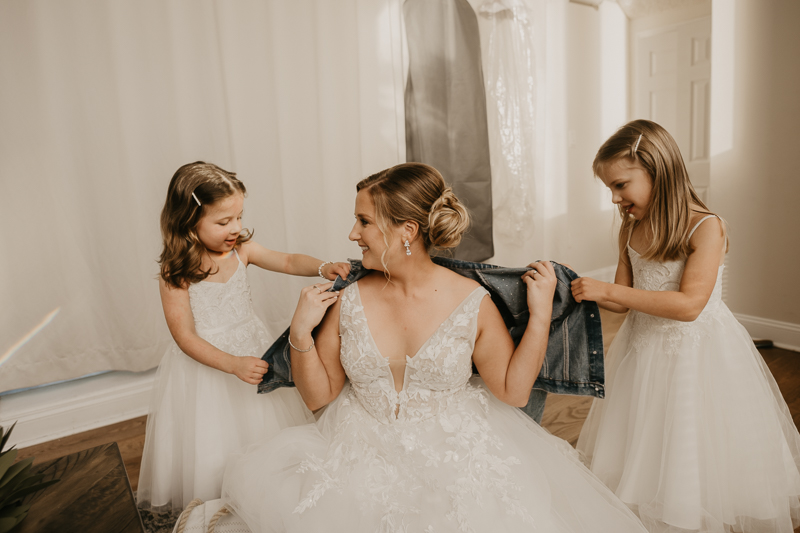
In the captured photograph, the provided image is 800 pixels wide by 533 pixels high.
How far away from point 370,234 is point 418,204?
0.15 m

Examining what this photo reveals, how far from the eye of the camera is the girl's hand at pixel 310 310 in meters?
1.36

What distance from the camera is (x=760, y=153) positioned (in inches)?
131

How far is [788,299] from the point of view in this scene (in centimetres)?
335

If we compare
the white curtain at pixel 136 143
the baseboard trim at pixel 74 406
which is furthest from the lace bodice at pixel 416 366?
the baseboard trim at pixel 74 406

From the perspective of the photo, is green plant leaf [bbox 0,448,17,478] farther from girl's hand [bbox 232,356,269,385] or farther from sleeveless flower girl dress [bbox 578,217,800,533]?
sleeveless flower girl dress [bbox 578,217,800,533]

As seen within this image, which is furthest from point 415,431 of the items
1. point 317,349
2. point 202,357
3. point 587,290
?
point 202,357

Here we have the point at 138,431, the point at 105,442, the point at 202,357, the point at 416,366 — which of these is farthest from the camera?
the point at 138,431

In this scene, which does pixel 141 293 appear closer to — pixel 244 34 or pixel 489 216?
pixel 244 34

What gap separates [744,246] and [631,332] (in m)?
2.31

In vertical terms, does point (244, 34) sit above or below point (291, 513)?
above

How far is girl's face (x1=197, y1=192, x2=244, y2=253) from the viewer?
67.0 inches

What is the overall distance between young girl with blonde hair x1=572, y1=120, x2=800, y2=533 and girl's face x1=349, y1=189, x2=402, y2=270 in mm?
694

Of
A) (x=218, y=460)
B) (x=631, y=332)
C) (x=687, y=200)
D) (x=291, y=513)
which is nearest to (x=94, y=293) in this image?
(x=218, y=460)
